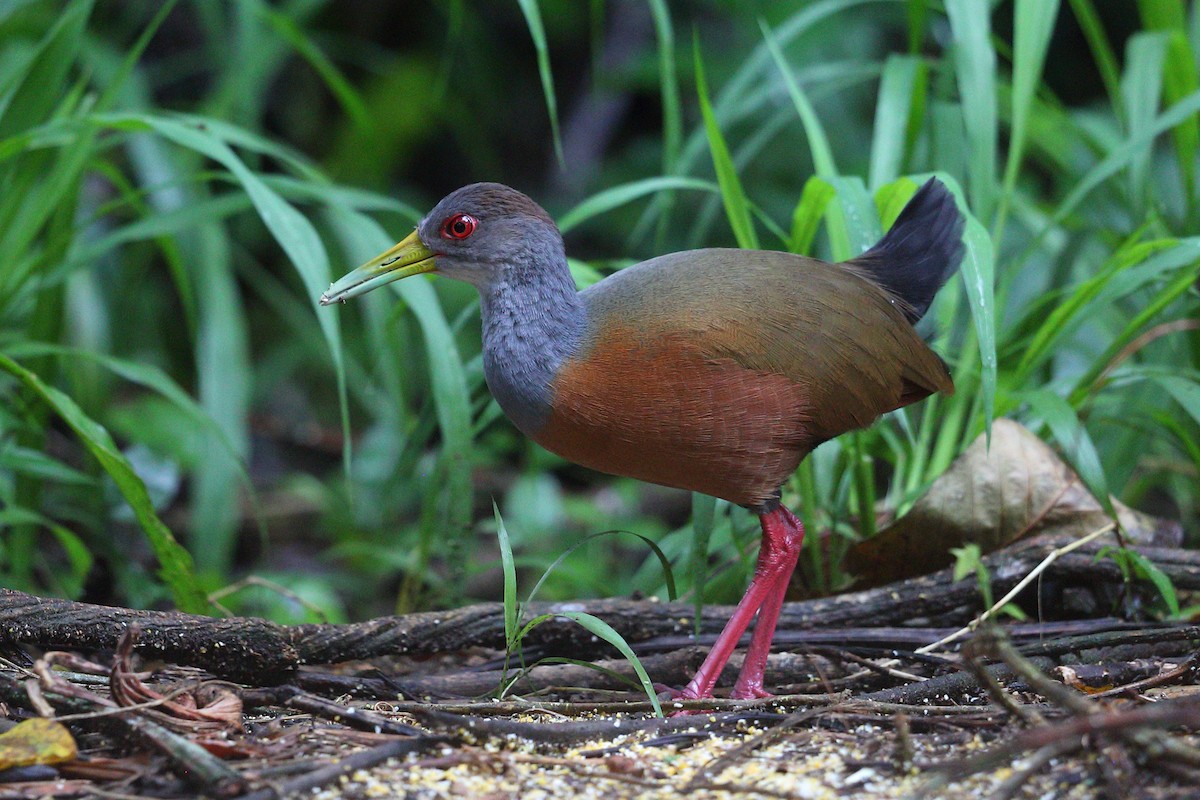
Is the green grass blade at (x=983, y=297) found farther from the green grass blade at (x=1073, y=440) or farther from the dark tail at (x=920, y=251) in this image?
the green grass blade at (x=1073, y=440)

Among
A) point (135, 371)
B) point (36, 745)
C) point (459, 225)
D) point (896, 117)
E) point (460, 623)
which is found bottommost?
point (36, 745)

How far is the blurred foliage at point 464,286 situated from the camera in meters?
3.37

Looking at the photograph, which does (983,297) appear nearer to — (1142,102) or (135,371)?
(1142,102)

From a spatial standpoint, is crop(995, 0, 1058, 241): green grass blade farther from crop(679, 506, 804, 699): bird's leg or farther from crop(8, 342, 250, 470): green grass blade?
crop(8, 342, 250, 470): green grass blade

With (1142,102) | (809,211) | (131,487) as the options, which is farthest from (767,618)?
(1142,102)

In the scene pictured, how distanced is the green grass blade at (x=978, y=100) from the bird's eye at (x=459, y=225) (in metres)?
1.61

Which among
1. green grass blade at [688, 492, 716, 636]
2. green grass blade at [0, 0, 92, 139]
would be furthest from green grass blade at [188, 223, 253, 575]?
green grass blade at [688, 492, 716, 636]

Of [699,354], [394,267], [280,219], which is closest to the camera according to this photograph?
[699,354]

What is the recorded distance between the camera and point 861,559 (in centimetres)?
337

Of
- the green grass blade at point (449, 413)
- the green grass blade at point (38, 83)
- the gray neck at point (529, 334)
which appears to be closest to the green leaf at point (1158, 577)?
the gray neck at point (529, 334)

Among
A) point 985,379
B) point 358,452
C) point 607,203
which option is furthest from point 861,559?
point 358,452

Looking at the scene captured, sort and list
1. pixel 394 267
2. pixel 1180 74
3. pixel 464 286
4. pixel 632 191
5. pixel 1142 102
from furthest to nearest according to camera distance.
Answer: pixel 464 286 < pixel 1180 74 < pixel 1142 102 < pixel 632 191 < pixel 394 267

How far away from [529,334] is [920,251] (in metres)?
1.10

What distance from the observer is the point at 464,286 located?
599 cm
